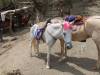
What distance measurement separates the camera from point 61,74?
8375mm

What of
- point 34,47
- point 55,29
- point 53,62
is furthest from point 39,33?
point 34,47

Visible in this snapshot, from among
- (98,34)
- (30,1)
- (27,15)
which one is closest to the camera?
(98,34)

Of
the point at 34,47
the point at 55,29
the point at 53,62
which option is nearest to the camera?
the point at 55,29

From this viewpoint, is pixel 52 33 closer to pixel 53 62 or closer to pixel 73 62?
pixel 53 62

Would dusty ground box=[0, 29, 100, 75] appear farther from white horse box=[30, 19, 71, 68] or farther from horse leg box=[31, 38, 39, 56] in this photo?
white horse box=[30, 19, 71, 68]

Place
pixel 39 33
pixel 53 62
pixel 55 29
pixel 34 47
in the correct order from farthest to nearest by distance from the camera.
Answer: pixel 34 47, pixel 53 62, pixel 39 33, pixel 55 29

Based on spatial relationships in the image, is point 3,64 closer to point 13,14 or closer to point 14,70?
point 14,70

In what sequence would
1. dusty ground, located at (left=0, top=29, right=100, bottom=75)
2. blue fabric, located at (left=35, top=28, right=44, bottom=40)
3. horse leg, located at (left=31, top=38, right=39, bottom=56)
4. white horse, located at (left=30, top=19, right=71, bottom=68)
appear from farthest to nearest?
horse leg, located at (left=31, top=38, right=39, bottom=56) < blue fabric, located at (left=35, top=28, right=44, bottom=40) < dusty ground, located at (left=0, top=29, right=100, bottom=75) < white horse, located at (left=30, top=19, right=71, bottom=68)

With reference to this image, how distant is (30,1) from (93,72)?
11.3m

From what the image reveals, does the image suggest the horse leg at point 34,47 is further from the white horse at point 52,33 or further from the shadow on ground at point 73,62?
the white horse at point 52,33

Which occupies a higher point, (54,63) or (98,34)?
(98,34)

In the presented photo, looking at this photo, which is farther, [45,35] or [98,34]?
[45,35]

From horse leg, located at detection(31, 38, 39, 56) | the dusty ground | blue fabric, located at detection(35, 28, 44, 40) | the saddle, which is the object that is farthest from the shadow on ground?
A: the saddle

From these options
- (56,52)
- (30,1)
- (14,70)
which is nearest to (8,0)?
(30,1)
